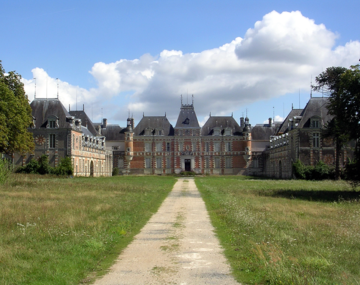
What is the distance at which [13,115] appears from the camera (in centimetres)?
3484

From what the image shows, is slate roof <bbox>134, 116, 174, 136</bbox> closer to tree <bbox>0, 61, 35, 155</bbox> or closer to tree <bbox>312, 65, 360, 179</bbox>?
tree <bbox>0, 61, 35, 155</bbox>

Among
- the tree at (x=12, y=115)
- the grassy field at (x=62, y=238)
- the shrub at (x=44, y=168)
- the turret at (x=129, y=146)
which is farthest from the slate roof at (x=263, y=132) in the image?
the grassy field at (x=62, y=238)

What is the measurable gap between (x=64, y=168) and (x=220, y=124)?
1275 inches

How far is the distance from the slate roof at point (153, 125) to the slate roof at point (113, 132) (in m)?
5.40

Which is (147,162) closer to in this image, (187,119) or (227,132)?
(187,119)

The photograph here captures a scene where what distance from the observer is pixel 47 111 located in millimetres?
51594

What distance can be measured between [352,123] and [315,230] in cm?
1350

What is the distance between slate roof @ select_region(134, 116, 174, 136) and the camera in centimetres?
7094

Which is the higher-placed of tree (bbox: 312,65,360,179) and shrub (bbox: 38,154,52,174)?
tree (bbox: 312,65,360,179)

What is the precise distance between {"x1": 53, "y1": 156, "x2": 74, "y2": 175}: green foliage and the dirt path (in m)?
35.7


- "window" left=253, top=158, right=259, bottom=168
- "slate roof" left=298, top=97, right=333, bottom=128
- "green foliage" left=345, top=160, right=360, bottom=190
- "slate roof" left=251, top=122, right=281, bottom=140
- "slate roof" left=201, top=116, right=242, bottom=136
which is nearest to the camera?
"green foliage" left=345, top=160, right=360, bottom=190

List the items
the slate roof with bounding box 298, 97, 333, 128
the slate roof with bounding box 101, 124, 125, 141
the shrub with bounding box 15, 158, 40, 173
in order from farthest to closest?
the slate roof with bounding box 101, 124, 125, 141 → the slate roof with bounding box 298, 97, 333, 128 → the shrub with bounding box 15, 158, 40, 173

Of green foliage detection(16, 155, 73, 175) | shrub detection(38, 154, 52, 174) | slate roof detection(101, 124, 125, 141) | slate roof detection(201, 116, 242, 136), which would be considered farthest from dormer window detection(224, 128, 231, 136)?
shrub detection(38, 154, 52, 174)

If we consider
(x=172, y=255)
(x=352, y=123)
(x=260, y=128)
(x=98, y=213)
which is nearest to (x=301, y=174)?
(x=352, y=123)
